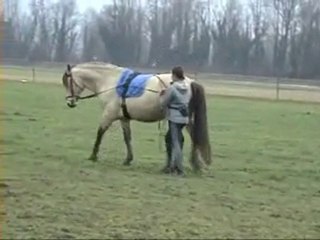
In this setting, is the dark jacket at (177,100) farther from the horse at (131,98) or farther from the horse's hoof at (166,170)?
the horse's hoof at (166,170)

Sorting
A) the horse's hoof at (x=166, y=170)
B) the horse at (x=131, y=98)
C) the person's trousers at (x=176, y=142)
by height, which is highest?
the horse at (x=131, y=98)

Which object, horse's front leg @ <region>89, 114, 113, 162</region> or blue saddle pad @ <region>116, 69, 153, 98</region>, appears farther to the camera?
horse's front leg @ <region>89, 114, 113, 162</region>

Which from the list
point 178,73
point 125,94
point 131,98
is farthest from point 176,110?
point 125,94

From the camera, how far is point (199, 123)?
36.8ft

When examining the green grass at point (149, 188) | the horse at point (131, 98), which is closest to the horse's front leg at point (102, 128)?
the horse at point (131, 98)

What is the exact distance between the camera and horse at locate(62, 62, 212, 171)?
36.8ft

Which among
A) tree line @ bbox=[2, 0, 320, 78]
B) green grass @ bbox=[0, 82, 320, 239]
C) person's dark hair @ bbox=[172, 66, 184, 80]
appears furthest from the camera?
tree line @ bbox=[2, 0, 320, 78]

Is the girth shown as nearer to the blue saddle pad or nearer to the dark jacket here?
the blue saddle pad

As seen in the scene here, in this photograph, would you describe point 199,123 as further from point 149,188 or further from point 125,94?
point 149,188

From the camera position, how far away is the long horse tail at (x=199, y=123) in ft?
36.7

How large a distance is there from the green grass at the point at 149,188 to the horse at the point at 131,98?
0.44m

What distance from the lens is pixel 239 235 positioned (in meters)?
7.11

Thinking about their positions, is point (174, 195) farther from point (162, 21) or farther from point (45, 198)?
point (162, 21)

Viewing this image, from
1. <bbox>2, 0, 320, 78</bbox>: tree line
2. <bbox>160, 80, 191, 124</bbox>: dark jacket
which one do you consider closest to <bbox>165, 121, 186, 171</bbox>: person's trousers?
<bbox>160, 80, 191, 124</bbox>: dark jacket
